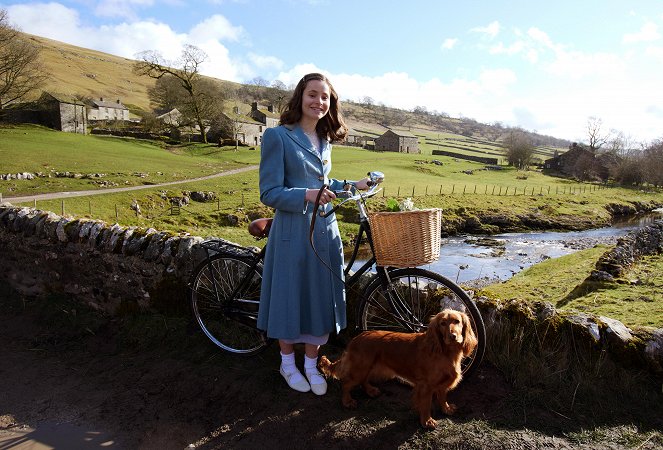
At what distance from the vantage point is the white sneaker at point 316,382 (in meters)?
3.81

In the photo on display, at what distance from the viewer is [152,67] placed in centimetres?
6625

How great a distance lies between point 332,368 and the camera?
384 centimetres

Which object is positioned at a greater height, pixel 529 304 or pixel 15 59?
pixel 15 59

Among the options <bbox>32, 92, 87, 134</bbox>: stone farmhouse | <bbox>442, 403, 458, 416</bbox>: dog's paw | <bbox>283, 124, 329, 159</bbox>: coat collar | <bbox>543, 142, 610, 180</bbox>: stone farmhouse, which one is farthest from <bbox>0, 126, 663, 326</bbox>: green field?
<bbox>543, 142, 610, 180</bbox>: stone farmhouse

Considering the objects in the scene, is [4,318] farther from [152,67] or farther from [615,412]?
[152,67]

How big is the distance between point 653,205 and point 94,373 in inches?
2509

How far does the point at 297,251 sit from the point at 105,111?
323 feet

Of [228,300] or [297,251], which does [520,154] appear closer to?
[228,300]

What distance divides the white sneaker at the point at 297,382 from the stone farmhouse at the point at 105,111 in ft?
304

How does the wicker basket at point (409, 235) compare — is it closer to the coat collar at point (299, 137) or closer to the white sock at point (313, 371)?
the coat collar at point (299, 137)

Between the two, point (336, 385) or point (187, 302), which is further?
point (187, 302)

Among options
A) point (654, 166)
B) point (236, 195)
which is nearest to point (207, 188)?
point (236, 195)

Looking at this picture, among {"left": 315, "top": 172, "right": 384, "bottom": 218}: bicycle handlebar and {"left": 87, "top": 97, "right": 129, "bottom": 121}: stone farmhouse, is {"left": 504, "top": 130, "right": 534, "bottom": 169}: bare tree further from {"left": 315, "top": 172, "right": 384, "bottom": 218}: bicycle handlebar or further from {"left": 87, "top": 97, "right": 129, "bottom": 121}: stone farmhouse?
{"left": 315, "top": 172, "right": 384, "bottom": 218}: bicycle handlebar

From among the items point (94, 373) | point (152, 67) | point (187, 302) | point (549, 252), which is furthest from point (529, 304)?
point (152, 67)
